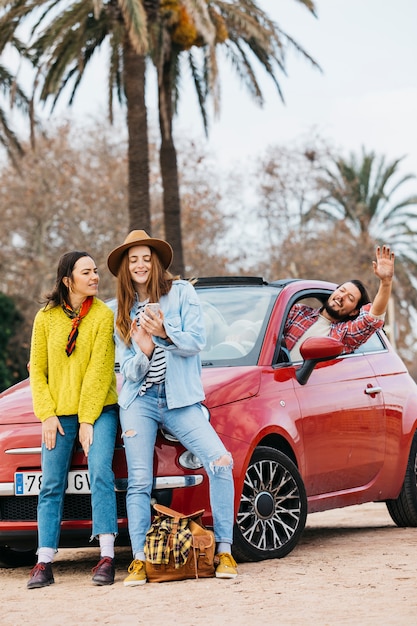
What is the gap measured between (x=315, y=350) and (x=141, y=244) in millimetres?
1345

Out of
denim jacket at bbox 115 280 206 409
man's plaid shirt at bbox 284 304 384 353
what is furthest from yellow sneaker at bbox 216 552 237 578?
man's plaid shirt at bbox 284 304 384 353

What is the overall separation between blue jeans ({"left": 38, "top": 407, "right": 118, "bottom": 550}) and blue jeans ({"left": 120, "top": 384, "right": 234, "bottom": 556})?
11cm

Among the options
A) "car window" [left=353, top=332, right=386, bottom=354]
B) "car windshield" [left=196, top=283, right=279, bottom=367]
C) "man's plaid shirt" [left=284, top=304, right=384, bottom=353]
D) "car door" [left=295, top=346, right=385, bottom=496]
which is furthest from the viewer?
"car window" [left=353, top=332, right=386, bottom=354]

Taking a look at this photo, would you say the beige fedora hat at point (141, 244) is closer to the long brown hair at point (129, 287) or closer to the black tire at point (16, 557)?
the long brown hair at point (129, 287)

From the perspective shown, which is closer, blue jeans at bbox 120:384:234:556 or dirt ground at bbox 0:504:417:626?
dirt ground at bbox 0:504:417:626

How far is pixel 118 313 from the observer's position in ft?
22.3

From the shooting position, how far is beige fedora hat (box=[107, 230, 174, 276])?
6.82 meters

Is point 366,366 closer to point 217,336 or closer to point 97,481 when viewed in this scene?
point 217,336

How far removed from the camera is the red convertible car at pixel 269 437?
263 inches

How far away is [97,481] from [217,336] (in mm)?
1596

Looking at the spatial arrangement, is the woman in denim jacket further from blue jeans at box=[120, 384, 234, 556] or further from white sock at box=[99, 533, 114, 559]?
white sock at box=[99, 533, 114, 559]

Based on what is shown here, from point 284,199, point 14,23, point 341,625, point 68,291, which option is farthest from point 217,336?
point 284,199

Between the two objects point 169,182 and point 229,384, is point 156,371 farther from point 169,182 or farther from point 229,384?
point 169,182

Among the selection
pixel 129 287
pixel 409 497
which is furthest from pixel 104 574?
pixel 409 497
